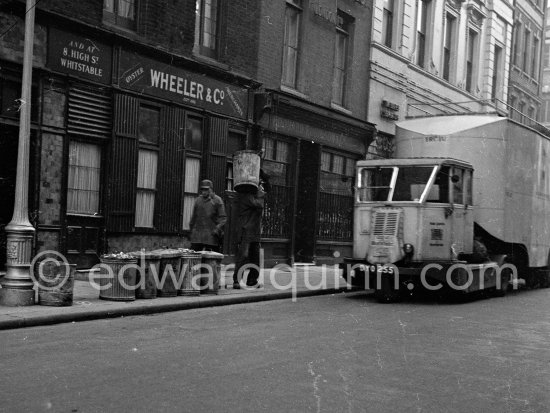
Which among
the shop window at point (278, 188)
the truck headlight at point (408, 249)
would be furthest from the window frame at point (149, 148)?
the truck headlight at point (408, 249)

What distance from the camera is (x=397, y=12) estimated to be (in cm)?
2470

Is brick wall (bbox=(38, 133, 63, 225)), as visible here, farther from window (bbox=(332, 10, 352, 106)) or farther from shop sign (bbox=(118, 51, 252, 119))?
window (bbox=(332, 10, 352, 106))

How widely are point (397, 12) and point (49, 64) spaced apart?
48.1 ft

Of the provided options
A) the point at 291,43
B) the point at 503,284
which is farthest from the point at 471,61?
the point at 503,284

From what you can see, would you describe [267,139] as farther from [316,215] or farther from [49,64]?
[49,64]

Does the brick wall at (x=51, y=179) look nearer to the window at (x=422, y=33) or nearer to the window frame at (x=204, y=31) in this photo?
the window frame at (x=204, y=31)

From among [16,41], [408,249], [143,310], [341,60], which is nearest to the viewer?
[143,310]

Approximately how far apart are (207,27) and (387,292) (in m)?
7.96

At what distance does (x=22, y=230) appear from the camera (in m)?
10.1

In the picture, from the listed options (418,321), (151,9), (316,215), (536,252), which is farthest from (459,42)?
(418,321)

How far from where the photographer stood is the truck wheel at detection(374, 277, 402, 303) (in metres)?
12.9

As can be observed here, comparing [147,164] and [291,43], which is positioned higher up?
[291,43]

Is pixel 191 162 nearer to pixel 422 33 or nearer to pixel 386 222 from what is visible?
pixel 386 222

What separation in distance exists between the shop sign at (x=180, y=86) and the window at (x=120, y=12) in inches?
28.6
